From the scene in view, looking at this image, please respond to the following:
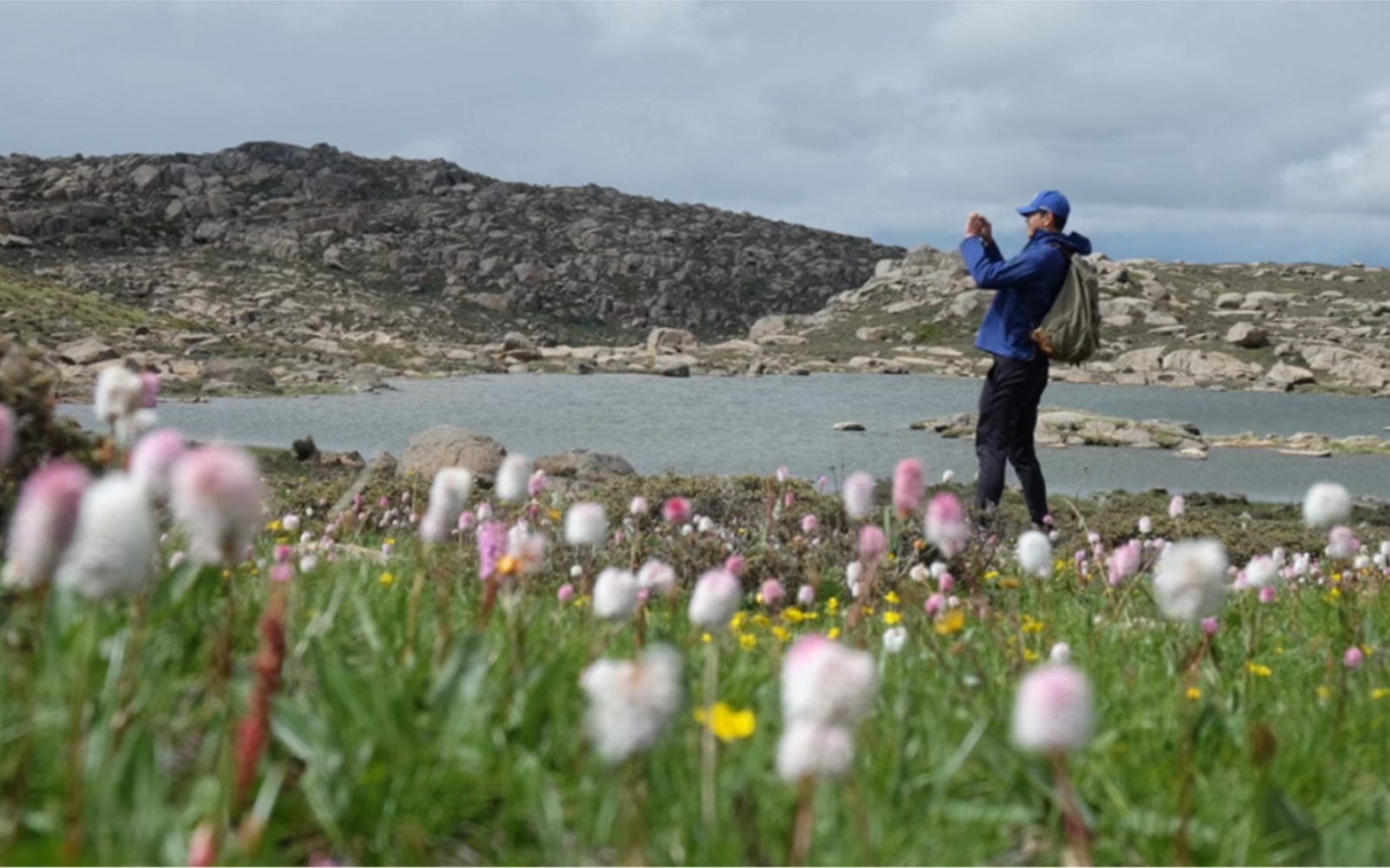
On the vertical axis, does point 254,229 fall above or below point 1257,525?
above

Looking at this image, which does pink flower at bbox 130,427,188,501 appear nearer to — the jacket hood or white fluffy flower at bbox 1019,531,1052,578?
white fluffy flower at bbox 1019,531,1052,578

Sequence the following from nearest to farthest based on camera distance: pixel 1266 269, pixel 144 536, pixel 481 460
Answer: pixel 144 536
pixel 481 460
pixel 1266 269

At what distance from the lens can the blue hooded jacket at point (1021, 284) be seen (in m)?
10.0

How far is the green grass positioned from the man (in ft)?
20.6

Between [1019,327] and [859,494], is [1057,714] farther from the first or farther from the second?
[1019,327]

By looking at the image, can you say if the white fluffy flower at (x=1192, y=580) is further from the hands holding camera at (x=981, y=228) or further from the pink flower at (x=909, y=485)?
the hands holding camera at (x=981, y=228)

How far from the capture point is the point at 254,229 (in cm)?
12912

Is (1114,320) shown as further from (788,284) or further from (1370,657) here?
(1370,657)

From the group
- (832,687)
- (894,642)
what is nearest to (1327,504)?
(894,642)

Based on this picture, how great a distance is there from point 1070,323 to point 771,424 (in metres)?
25.8

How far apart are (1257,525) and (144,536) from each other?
57.9 feet

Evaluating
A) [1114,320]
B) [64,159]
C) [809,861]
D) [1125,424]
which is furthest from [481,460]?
[64,159]

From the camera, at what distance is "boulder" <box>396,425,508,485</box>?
18453 mm

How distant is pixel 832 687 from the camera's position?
177cm
